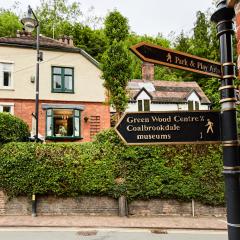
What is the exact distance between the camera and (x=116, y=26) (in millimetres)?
17766

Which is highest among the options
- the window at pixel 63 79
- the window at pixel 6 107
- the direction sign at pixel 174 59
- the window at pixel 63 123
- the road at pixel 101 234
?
the window at pixel 63 79

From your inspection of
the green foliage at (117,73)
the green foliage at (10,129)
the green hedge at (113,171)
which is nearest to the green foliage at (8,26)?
the green foliage at (117,73)

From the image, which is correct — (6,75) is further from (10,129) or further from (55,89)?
(10,129)

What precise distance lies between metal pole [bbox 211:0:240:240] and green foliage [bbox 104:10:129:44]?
50.0ft

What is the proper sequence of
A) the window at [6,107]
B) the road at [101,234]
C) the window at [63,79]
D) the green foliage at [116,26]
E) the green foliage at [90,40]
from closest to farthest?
the road at [101,234] → the green foliage at [116,26] → the window at [6,107] → the window at [63,79] → the green foliage at [90,40]

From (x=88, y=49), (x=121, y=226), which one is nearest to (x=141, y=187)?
(x=121, y=226)

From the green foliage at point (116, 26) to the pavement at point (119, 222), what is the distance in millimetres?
9134

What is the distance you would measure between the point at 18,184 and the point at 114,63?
7290mm

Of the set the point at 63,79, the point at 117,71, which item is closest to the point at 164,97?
the point at 63,79

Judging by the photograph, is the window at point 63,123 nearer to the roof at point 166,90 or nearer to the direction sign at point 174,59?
the roof at point 166,90

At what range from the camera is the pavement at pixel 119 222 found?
12695mm

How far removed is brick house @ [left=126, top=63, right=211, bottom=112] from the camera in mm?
29500

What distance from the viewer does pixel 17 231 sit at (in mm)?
11797

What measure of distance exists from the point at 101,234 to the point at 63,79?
16.4m
